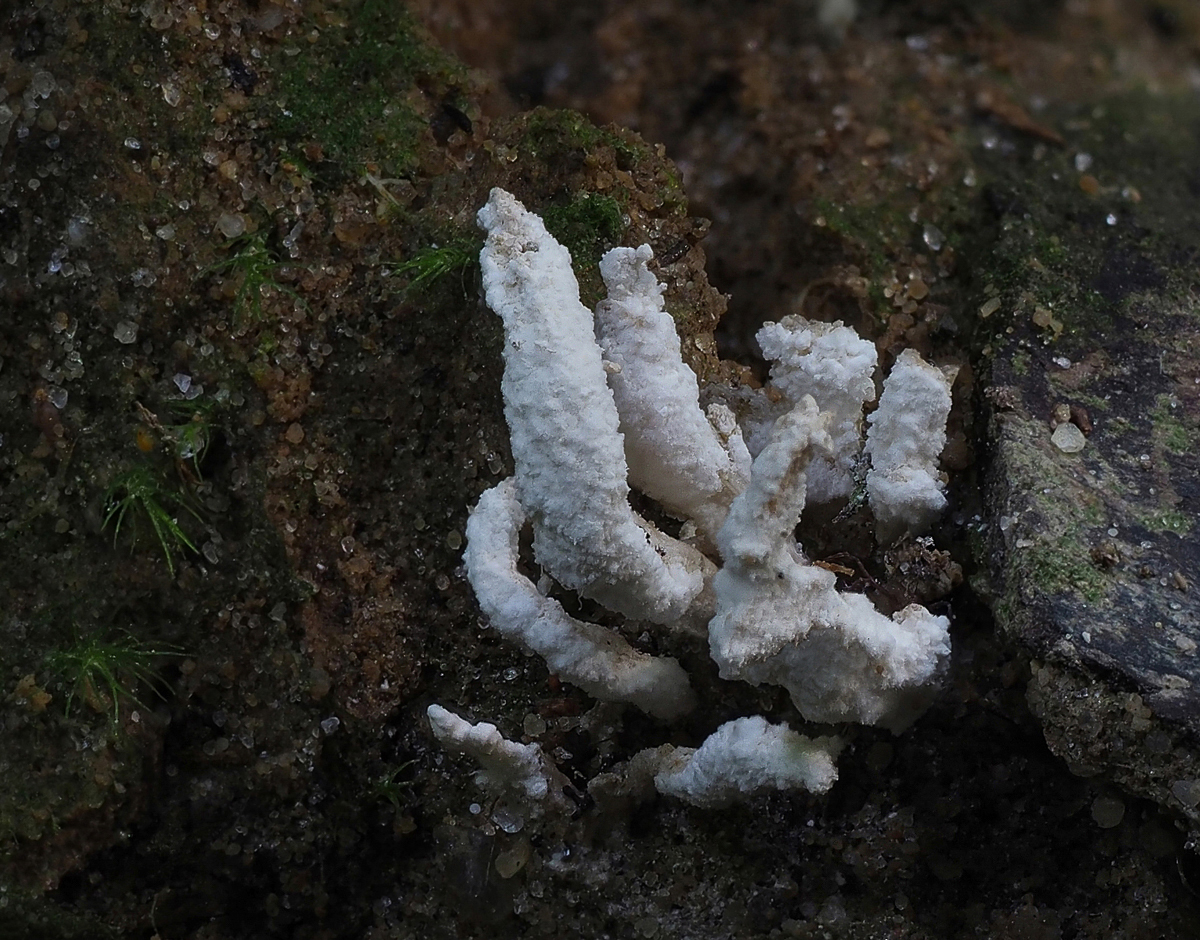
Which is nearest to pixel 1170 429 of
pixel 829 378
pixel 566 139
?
pixel 829 378

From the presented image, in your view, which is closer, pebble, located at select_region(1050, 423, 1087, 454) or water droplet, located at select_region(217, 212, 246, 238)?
pebble, located at select_region(1050, 423, 1087, 454)

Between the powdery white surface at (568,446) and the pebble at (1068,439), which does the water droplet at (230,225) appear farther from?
the pebble at (1068,439)

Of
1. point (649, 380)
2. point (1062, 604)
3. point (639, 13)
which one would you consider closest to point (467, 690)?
point (649, 380)

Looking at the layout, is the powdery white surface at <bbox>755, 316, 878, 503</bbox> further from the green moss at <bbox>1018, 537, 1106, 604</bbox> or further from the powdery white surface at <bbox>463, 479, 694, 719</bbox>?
the powdery white surface at <bbox>463, 479, 694, 719</bbox>

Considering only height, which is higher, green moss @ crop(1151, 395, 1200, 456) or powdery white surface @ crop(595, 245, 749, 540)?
powdery white surface @ crop(595, 245, 749, 540)

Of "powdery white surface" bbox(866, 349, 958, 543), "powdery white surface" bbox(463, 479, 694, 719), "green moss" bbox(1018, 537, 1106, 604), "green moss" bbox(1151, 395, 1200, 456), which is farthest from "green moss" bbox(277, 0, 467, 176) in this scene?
"green moss" bbox(1151, 395, 1200, 456)

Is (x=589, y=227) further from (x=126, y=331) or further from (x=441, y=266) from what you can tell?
(x=126, y=331)
